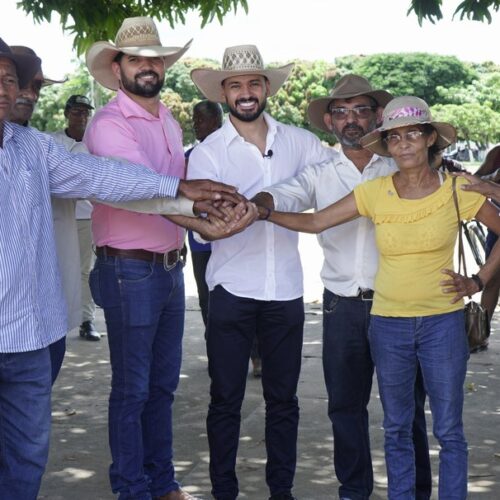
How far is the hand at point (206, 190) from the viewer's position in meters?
4.53

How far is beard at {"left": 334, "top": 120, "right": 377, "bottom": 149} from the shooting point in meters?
4.98

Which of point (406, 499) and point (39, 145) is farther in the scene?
point (406, 499)

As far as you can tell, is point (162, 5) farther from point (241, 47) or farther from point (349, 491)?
point (349, 491)

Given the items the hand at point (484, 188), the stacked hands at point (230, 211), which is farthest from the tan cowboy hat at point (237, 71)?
the hand at point (484, 188)

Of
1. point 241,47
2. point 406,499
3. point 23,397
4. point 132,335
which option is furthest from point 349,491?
point 241,47

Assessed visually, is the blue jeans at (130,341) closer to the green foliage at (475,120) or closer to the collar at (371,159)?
the collar at (371,159)

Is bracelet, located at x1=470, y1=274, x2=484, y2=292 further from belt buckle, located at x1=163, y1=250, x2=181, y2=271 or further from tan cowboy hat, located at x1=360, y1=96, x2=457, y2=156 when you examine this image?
belt buckle, located at x1=163, y1=250, x2=181, y2=271

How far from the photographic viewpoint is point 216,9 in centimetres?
885

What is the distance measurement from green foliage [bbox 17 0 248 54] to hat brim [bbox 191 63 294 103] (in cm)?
304

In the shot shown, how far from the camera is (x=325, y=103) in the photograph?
17.1ft

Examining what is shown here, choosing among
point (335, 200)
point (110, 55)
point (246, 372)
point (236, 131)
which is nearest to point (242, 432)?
point (246, 372)

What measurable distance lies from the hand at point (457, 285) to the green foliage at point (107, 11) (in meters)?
4.72

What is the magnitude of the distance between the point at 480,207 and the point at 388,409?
101cm

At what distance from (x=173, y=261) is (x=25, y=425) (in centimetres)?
138
